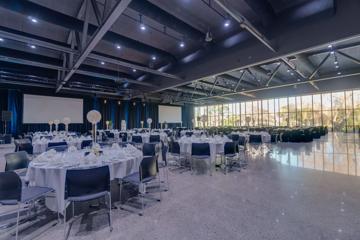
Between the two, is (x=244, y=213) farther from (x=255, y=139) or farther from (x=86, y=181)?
(x=255, y=139)

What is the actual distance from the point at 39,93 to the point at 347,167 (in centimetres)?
1821

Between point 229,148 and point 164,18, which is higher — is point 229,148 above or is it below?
below

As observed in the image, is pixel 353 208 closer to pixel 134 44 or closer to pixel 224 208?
pixel 224 208

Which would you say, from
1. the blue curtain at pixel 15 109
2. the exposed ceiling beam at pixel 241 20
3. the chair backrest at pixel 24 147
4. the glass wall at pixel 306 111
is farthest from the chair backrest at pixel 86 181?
the blue curtain at pixel 15 109

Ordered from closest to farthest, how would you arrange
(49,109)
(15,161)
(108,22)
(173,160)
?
(15,161)
(108,22)
(173,160)
(49,109)

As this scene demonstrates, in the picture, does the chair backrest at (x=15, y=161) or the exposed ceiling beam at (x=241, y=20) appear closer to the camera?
the chair backrest at (x=15, y=161)

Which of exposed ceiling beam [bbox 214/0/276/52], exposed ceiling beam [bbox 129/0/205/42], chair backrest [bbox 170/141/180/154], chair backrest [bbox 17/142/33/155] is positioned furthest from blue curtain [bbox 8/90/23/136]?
exposed ceiling beam [bbox 214/0/276/52]

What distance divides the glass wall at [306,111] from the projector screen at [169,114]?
144 inches

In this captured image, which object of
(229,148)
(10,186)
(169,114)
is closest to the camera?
(10,186)

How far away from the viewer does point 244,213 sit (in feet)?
9.78

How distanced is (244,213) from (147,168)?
1.68 metres

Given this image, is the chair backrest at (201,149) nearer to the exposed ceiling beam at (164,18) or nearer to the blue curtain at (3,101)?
the exposed ceiling beam at (164,18)

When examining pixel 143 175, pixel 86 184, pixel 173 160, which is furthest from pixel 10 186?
pixel 173 160

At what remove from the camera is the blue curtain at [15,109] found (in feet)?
44.3
